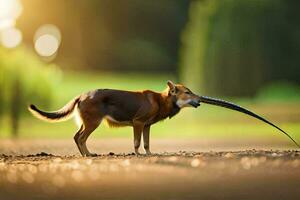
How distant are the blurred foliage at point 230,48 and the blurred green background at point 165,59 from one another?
41 millimetres

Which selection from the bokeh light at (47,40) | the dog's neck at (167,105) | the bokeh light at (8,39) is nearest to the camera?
the dog's neck at (167,105)

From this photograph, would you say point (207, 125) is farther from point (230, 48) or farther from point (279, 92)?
point (279, 92)

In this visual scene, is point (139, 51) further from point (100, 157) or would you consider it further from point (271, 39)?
point (100, 157)

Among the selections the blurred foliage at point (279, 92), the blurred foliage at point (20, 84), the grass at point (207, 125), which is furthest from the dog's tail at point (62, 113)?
the blurred foliage at point (279, 92)

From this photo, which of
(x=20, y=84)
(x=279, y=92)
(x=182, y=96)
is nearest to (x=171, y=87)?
(x=182, y=96)

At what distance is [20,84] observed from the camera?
33469mm

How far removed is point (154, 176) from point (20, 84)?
63.2 ft

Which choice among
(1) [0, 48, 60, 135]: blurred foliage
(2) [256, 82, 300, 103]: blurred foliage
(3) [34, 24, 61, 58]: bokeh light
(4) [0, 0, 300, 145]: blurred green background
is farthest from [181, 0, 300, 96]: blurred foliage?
(3) [34, 24, 61, 58]: bokeh light

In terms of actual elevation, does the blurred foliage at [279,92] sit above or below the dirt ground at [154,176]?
above

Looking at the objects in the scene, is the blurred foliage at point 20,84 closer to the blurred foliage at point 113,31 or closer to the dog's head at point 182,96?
the dog's head at point 182,96

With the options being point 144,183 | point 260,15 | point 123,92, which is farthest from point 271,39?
point 144,183

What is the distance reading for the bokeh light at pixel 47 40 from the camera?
2206 inches

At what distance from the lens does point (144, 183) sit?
45.8ft

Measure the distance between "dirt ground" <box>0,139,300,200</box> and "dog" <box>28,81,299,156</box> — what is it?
616mm
